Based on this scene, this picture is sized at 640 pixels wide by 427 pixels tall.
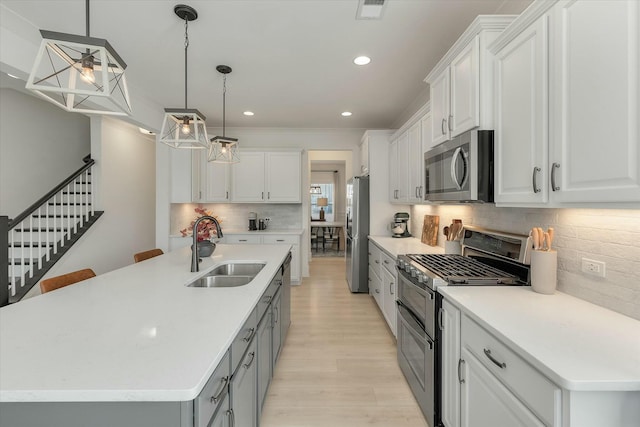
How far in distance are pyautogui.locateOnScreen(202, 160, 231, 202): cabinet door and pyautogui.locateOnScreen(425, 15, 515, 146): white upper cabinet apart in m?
3.86

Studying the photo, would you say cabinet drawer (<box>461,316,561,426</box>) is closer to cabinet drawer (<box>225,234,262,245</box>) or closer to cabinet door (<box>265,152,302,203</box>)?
cabinet drawer (<box>225,234,262,245</box>)

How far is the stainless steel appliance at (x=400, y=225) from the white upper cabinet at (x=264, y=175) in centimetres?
180

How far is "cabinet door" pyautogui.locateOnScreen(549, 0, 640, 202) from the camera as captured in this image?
3.17 feet

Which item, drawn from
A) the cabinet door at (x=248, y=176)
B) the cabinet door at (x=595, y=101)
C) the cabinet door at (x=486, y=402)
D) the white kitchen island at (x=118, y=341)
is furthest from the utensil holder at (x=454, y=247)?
the cabinet door at (x=248, y=176)

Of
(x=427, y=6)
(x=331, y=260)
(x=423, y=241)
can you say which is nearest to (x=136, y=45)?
(x=427, y=6)

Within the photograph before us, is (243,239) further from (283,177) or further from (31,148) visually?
(31,148)

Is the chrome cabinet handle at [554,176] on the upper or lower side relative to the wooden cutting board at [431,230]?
upper

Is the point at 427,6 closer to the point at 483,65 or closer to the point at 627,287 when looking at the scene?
the point at 483,65

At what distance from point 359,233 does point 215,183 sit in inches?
104

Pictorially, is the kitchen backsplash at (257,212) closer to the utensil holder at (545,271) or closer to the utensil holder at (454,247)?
the utensil holder at (454,247)

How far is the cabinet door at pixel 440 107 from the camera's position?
219 cm

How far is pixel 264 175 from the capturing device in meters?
5.22

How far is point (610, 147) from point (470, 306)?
815 millimetres

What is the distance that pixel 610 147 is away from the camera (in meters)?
1.03
